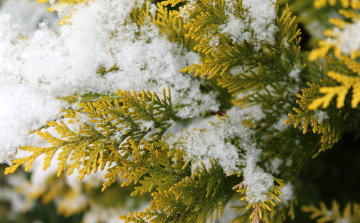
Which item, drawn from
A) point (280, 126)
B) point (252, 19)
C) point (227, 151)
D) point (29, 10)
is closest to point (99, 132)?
point (227, 151)

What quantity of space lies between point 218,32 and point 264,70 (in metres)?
0.32

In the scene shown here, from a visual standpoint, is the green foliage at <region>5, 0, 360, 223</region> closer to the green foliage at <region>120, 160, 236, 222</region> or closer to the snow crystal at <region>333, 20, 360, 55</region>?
the green foliage at <region>120, 160, 236, 222</region>

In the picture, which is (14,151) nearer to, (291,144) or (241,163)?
(241,163)

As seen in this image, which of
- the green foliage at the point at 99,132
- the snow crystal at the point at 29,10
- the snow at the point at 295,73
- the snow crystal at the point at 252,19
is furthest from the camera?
the snow crystal at the point at 29,10

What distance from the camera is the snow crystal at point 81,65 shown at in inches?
38.6

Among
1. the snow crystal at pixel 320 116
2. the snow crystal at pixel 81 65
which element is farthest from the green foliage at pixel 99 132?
the snow crystal at pixel 320 116

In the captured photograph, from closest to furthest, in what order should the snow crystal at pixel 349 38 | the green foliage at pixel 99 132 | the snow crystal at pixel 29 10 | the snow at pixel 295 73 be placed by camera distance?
the snow crystal at pixel 349 38 < the green foliage at pixel 99 132 < the snow at pixel 295 73 < the snow crystal at pixel 29 10

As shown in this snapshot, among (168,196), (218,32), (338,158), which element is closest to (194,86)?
(218,32)

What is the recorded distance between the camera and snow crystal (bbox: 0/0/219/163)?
3.22ft

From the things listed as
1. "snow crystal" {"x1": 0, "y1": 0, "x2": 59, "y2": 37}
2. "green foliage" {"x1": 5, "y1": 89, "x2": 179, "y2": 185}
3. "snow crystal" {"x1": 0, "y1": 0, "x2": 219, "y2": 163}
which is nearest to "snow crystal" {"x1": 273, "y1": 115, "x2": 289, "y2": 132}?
"snow crystal" {"x1": 0, "y1": 0, "x2": 219, "y2": 163}

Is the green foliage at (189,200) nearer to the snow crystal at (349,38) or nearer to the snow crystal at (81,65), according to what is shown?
the snow crystal at (81,65)

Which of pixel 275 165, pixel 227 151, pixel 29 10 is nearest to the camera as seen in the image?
pixel 227 151

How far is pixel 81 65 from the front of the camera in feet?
3.49

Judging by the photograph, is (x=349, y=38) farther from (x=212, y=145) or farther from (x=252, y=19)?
(x=212, y=145)
